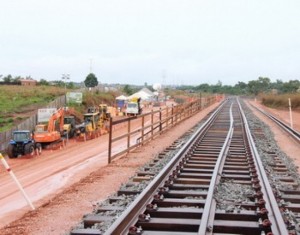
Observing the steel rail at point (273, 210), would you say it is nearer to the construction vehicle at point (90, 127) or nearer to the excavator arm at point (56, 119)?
the excavator arm at point (56, 119)

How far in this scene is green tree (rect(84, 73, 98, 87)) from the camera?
129000mm

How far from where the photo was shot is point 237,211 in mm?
7738

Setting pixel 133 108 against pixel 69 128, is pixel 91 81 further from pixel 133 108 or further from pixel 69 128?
pixel 69 128

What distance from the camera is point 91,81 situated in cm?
12950

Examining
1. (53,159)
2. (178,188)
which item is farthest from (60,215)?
(53,159)

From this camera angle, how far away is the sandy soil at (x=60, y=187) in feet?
27.9

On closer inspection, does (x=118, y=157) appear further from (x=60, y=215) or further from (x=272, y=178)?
(x=60, y=215)

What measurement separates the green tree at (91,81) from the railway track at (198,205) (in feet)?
387

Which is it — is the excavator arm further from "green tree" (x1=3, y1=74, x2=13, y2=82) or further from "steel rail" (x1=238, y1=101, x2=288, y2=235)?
"green tree" (x1=3, y1=74, x2=13, y2=82)

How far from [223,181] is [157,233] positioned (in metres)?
4.17

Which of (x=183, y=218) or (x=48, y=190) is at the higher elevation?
(x=183, y=218)

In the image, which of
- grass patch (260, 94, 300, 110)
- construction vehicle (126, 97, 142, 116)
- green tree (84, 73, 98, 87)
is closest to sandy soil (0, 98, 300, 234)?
construction vehicle (126, 97, 142, 116)

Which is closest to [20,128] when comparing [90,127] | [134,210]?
[90,127]

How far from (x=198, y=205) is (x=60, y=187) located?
26.5 feet
